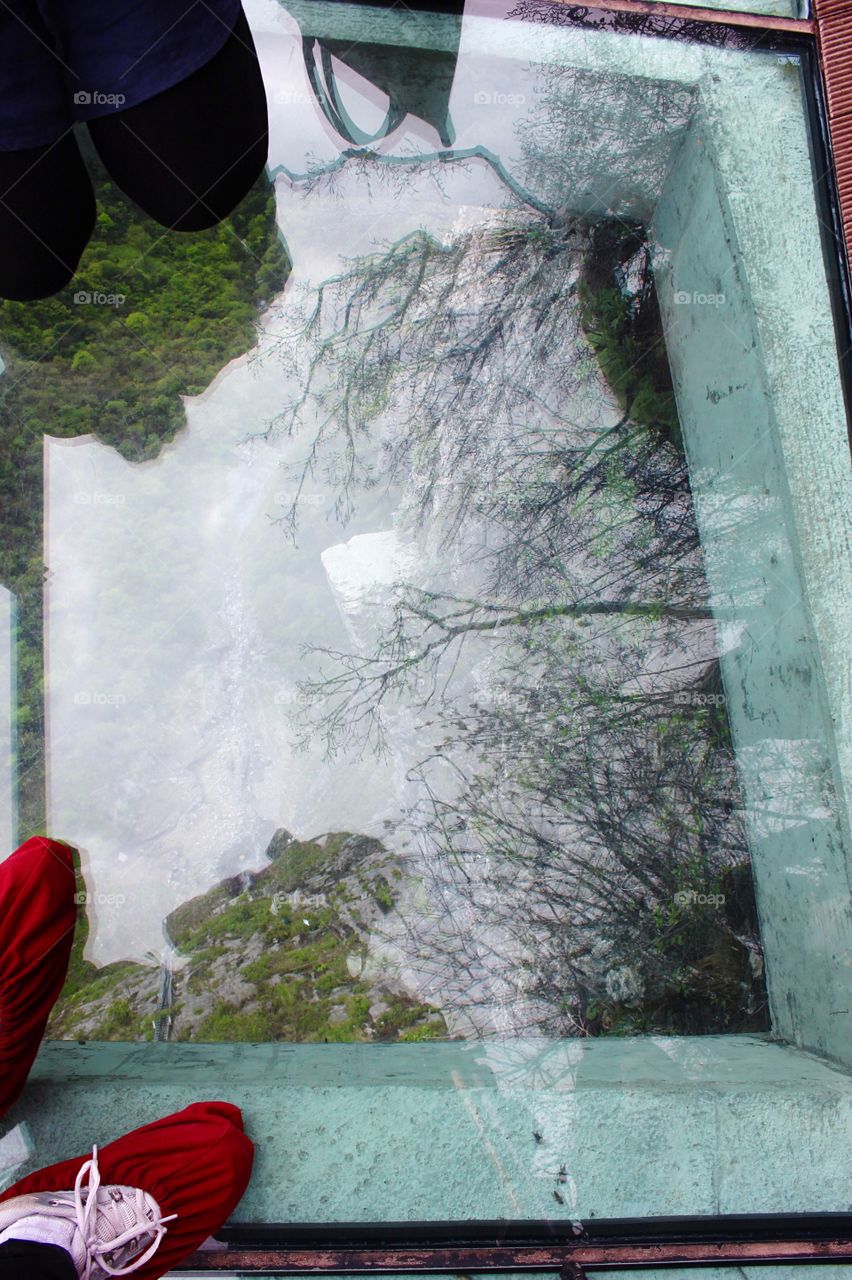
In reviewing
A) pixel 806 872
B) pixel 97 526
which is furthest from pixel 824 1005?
pixel 97 526

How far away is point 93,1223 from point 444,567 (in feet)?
4.56

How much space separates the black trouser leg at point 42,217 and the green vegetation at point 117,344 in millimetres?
115

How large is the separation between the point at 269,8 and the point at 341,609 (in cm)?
137

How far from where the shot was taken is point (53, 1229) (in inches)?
49.6

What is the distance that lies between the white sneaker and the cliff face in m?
0.34

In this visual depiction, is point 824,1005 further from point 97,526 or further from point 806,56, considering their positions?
point 806,56

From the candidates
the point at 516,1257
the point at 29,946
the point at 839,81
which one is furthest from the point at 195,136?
the point at 516,1257

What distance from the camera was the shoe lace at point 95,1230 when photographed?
4.28 ft

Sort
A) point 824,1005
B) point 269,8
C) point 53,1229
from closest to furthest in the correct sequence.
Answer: point 53,1229 < point 824,1005 < point 269,8

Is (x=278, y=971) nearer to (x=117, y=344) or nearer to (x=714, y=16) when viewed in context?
(x=117, y=344)

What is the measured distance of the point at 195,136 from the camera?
1.45m

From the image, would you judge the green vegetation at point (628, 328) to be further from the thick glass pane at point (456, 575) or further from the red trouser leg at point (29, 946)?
the red trouser leg at point (29, 946)

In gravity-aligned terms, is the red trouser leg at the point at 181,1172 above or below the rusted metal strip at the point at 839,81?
below

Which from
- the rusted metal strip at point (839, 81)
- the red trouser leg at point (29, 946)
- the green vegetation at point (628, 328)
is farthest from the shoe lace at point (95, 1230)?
the rusted metal strip at point (839, 81)
